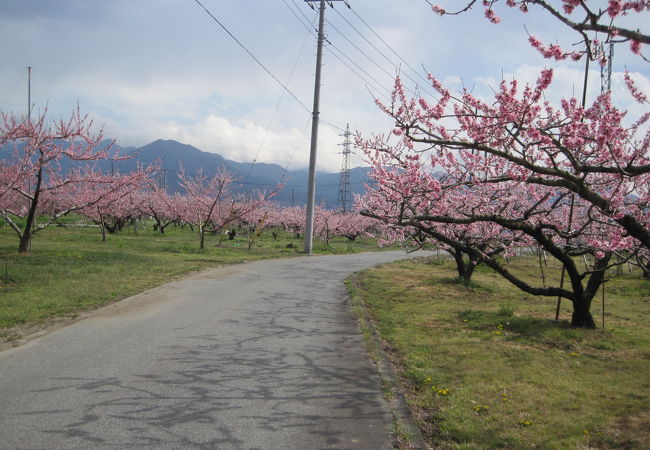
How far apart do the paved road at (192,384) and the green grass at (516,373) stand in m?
0.85

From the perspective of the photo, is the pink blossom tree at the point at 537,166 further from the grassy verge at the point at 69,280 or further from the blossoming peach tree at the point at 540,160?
the grassy verge at the point at 69,280

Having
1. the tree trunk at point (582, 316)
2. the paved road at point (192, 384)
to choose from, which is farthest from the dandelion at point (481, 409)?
the tree trunk at point (582, 316)

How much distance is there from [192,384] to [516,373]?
15.4ft

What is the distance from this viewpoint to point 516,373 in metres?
6.92

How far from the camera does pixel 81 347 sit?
22.8ft

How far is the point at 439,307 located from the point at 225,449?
30.9ft

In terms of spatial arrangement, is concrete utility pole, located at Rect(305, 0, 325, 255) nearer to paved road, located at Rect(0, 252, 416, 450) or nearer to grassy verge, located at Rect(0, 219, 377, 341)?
grassy verge, located at Rect(0, 219, 377, 341)

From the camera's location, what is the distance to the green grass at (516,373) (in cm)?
485

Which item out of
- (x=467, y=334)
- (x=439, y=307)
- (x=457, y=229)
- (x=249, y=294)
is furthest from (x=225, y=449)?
(x=457, y=229)

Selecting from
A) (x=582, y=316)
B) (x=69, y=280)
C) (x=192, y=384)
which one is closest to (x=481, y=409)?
(x=192, y=384)

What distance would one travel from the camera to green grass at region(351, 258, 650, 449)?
485cm

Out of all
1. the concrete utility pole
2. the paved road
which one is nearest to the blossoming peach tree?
the paved road

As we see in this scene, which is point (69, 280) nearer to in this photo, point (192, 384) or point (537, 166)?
point (192, 384)

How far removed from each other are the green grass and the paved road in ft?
2.77
